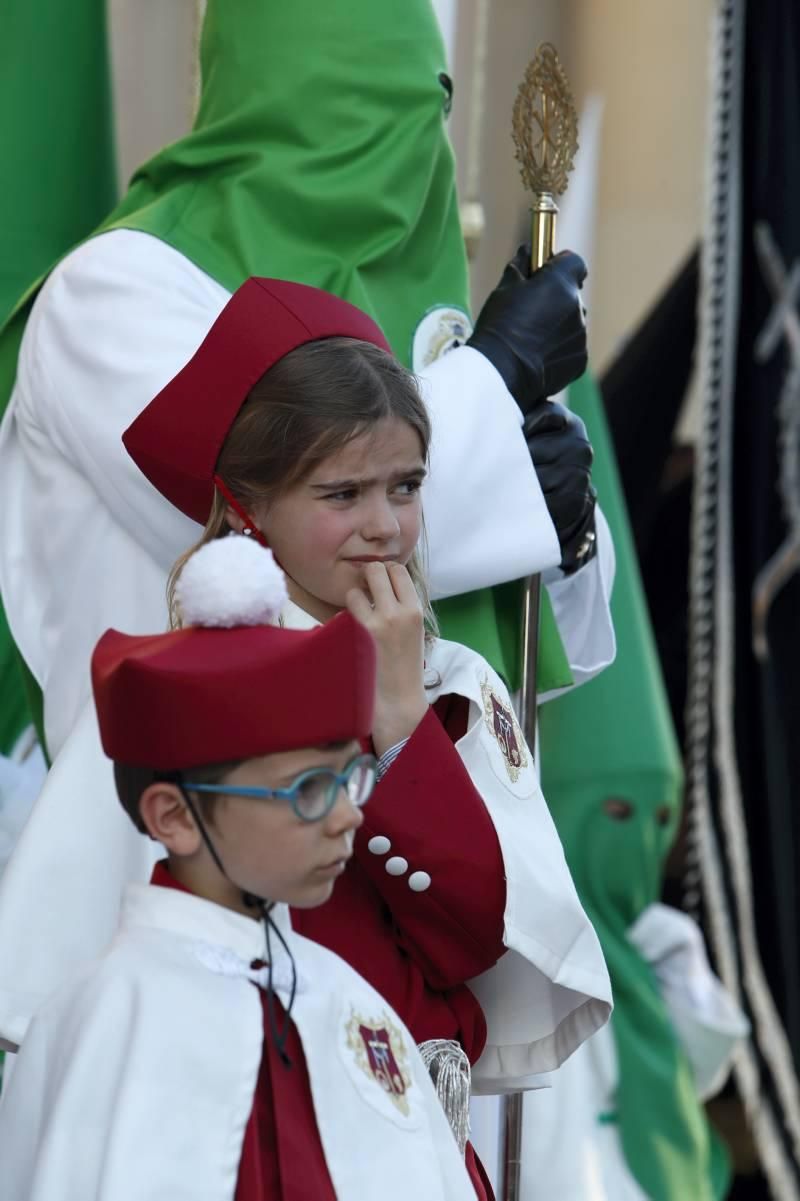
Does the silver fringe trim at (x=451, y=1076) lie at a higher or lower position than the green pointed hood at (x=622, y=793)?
higher

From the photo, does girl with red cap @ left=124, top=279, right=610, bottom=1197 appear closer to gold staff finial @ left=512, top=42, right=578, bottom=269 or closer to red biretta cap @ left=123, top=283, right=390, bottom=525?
red biretta cap @ left=123, top=283, right=390, bottom=525

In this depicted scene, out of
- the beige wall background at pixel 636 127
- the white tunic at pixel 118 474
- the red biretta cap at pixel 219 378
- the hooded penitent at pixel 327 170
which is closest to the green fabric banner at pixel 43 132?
the hooded penitent at pixel 327 170

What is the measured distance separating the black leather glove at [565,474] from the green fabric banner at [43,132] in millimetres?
1154

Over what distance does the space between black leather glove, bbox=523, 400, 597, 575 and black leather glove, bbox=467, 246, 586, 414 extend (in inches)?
1.3

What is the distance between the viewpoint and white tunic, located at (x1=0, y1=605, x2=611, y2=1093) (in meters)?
1.91

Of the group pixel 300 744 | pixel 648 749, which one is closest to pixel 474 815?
pixel 300 744

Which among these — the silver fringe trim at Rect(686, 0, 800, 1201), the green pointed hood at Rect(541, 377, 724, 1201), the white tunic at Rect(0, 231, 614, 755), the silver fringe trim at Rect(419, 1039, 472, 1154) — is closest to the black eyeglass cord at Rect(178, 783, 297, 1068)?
the silver fringe trim at Rect(419, 1039, 472, 1154)

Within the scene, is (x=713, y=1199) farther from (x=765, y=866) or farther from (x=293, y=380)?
(x=293, y=380)

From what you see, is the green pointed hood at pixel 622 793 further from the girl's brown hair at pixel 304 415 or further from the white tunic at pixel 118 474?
the girl's brown hair at pixel 304 415

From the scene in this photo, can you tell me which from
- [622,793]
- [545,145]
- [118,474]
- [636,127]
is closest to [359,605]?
[118,474]

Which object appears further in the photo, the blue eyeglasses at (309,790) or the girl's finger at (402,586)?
the girl's finger at (402,586)

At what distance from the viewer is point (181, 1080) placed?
154cm

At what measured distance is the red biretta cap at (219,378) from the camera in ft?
6.42

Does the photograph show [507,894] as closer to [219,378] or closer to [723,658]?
[219,378]
